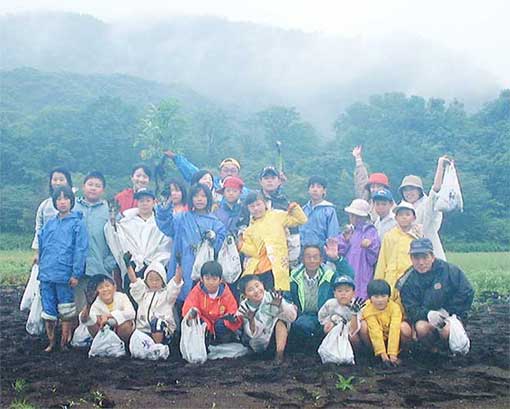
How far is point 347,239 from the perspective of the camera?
562 centimetres

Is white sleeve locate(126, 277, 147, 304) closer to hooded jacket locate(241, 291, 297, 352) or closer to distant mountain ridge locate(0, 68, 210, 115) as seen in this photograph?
hooded jacket locate(241, 291, 297, 352)

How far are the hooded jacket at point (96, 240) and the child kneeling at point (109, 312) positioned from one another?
189mm

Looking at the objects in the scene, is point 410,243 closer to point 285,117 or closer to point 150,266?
point 150,266

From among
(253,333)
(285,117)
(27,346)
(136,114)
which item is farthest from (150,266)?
(136,114)

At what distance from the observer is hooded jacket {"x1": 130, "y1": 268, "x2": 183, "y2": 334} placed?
5090mm

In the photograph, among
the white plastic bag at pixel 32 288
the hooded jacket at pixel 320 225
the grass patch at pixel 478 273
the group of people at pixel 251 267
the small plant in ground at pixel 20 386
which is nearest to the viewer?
the small plant in ground at pixel 20 386

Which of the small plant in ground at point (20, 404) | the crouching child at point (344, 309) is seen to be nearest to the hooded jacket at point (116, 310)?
the small plant in ground at point (20, 404)

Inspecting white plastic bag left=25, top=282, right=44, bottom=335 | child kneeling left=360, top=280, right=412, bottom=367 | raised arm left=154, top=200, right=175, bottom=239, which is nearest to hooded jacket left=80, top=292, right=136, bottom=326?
raised arm left=154, top=200, right=175, bottom=239

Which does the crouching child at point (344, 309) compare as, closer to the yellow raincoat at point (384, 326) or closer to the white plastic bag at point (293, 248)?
the yellow raincoat at point (384, 326)

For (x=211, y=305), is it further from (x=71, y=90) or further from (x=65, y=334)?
(x=71, y=90)

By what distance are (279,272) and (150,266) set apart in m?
1.22

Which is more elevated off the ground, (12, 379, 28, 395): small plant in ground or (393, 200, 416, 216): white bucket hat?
(393, 200, 416, 216): white bucket hat

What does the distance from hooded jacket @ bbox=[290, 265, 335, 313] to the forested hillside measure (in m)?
15.1

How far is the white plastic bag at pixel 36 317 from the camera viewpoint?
5.71 metres
